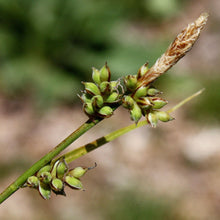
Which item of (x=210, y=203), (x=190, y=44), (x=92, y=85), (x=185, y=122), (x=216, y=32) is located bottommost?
(x=190, y=44)

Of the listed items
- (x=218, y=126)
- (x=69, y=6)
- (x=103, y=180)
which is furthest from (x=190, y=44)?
(x=69, y=6)

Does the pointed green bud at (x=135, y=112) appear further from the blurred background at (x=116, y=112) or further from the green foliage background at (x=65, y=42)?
the green foliage background at (x=65, y=42)

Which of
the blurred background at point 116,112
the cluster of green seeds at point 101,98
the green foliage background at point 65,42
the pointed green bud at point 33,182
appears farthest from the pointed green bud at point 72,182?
the green foliage background at point 65,42

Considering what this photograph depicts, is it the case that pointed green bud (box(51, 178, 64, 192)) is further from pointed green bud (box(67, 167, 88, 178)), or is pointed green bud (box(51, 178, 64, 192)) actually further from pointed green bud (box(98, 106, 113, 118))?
pointed green bud (box(98, 106, 113, 118))

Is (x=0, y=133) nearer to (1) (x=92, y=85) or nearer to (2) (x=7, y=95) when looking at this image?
(2) (x=7, y=95)

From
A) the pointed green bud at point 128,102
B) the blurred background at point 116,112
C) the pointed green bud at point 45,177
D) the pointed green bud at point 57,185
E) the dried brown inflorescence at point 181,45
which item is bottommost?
the pointed green bud at point 57,185

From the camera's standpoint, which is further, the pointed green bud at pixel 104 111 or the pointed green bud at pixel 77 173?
the pointed green bud at pixel 77 173

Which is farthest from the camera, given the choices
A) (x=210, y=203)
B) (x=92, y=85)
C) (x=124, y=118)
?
(x=124, y=118)
